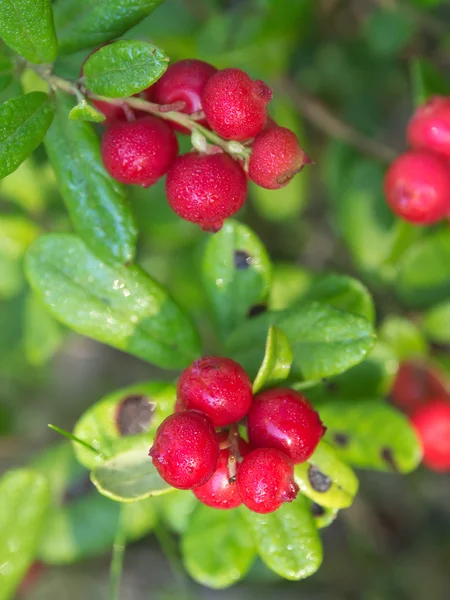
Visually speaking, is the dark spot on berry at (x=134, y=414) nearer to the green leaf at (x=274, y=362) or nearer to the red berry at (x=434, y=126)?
the green leaf at (x=274, y=362)

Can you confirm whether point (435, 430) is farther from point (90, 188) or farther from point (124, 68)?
point (124, 68)

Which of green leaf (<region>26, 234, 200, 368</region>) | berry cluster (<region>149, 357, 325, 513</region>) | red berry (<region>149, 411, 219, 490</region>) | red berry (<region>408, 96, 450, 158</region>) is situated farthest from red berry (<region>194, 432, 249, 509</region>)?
red berry (<region>408, 96, 450, 158</region>)

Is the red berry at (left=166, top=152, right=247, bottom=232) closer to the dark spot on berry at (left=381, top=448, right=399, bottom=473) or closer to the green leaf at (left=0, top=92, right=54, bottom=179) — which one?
the green leaf at (left=0, top=92, right=54, bottom=179)

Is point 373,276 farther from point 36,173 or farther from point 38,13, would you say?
point 38,13

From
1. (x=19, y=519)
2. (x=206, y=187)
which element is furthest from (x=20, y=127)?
(x=19, y=519)

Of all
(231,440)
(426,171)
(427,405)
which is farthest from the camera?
(427,405)

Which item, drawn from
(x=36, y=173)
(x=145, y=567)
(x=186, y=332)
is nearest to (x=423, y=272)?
(x=186, y=332)

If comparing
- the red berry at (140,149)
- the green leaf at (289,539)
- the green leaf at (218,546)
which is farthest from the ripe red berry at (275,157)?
the green leaf at (218,546)
